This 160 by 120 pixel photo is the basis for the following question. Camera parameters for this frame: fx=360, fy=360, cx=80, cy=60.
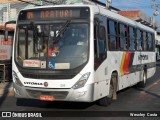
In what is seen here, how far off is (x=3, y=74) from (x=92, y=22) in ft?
32.8

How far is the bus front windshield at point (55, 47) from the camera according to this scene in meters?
9.30

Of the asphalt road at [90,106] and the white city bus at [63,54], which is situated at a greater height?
the white city bus at [63,54]

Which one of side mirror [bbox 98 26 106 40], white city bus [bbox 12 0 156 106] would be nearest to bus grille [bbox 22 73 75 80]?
white city bus [bbox 12 0 156 106]

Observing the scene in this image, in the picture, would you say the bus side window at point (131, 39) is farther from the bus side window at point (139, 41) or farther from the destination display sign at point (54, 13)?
the destination display sign at point (54, 13)

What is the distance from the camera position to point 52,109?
10.5m

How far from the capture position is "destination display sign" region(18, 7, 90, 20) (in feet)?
31.6

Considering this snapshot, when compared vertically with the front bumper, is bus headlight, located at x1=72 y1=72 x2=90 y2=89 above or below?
above

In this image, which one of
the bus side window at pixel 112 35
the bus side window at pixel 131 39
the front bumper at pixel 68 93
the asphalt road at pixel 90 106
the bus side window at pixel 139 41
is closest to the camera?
the front bumper at pixel 68 93

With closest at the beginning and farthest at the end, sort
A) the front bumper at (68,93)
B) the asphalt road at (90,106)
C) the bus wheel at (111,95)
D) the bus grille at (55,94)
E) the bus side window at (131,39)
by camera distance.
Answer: the front bumper at (68,93), the bus grille at (55,94), the asphalt road at (90,106), the bus wheel at (111,95), the bus side window at (131,39)

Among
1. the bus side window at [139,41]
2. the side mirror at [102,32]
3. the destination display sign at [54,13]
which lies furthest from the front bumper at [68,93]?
the bus side window at [139,41]

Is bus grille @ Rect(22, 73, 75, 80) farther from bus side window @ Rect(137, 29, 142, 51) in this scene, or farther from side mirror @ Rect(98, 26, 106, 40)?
bus side window @ Rect(137, 29, 142, 51)

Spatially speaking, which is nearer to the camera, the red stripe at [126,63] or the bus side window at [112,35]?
the bus side window at [112,35]

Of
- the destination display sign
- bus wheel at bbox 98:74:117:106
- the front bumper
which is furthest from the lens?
bus wheel at bbox 98:74:117:106

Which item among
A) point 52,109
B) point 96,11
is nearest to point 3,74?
point 52,109
